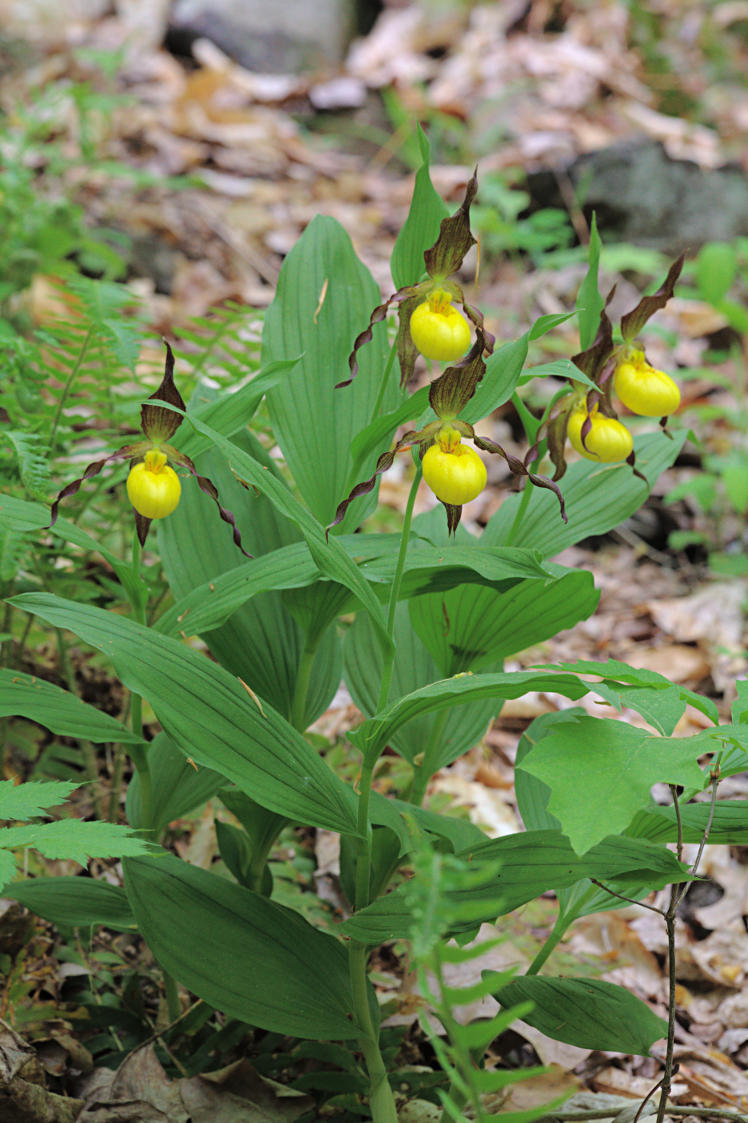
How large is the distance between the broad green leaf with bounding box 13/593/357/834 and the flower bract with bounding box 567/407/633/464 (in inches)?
19.6

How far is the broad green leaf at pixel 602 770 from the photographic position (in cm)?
74

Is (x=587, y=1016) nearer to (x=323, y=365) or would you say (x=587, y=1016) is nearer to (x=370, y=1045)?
(x=370, y=1045)

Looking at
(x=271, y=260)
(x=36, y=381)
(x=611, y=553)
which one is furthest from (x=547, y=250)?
(x=36, y=381)

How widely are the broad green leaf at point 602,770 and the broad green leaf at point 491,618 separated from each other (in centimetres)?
24

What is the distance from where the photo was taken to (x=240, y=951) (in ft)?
3.24

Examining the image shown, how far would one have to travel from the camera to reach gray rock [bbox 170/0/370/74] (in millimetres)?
5203

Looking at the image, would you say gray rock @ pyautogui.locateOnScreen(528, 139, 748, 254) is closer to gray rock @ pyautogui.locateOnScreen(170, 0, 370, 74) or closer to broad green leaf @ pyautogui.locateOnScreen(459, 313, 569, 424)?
gray rock @ pyautogui.locateOnScreen(170, 0, 370, 74)

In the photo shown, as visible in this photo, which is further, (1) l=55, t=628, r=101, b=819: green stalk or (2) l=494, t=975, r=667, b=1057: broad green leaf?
(1) l=55, t=628, r=101, b=819: green stalk

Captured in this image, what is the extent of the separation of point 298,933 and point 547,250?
345 cm

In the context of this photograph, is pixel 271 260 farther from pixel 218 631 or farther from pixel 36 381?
pixel 218 631

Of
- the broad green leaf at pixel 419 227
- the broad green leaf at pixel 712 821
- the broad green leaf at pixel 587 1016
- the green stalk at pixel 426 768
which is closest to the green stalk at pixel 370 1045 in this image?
the broad green leaf at pixel 587 1016

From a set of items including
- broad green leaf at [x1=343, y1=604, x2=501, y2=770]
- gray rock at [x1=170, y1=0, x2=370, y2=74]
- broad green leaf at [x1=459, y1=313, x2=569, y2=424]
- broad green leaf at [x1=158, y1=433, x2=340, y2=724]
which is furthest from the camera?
gray rock at [x1=170, y1=0, x2=370, y2=74]

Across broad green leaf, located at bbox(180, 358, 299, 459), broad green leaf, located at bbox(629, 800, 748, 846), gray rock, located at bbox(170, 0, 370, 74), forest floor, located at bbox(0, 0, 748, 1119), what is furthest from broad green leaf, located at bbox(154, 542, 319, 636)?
gray rock, located at bbox(170, 0, 370, 74)

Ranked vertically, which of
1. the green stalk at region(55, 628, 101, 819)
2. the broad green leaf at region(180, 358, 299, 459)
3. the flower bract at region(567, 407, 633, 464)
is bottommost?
the green stalk at region(55, 628, 101, 819)
